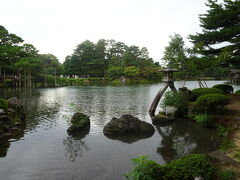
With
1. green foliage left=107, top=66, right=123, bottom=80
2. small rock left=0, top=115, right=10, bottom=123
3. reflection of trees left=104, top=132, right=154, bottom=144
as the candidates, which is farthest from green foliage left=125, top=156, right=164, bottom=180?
green foliage left=107, top=66, right=123, bottom=80

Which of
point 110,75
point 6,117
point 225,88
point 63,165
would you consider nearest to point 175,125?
point 63,165

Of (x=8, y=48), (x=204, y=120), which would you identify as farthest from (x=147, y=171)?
(x=8, y=48)

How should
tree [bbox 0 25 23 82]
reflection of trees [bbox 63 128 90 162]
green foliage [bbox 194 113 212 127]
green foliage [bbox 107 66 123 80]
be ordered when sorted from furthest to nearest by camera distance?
1. green foliage [bbox 107 66 123 80]
2. tree [bbox 0 25 23 82]
3. green foliage [bbox 194 113 212 127]
4. reflection of trees [bbox 63 128 90 162]

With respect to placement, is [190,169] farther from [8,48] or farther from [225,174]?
[8,48]

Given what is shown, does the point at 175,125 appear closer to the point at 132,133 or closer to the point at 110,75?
the point at 132,133

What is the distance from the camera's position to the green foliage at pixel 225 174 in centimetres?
532

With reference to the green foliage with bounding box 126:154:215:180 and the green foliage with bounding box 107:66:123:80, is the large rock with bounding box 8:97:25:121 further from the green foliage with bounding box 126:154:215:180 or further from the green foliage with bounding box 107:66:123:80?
the green foliage with bounding box 107:66:123:80

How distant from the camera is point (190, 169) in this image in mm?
5402

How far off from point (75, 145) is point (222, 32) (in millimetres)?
17779

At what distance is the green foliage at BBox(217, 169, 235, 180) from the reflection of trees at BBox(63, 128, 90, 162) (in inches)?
207

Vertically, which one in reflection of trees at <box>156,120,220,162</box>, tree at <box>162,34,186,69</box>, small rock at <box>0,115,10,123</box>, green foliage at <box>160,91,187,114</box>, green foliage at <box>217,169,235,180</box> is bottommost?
reflection of trees at <box>156,120,220,162</box>

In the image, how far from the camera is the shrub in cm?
527

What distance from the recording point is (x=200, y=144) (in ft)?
30.7

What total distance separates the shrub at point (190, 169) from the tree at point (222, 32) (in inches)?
570
